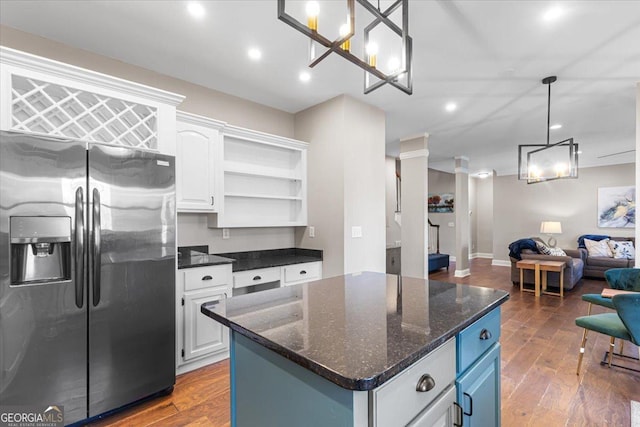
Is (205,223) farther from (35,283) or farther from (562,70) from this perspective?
(562,70)

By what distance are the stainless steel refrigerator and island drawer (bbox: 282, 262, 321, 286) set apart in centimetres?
124

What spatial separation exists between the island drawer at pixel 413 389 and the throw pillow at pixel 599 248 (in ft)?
26.0

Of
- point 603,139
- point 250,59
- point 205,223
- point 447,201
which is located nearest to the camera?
point 250,59

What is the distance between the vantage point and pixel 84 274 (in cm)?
193

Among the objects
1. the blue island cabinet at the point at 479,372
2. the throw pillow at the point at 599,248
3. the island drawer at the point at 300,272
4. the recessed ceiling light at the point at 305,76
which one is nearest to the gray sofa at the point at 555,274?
the throw pillow at the point at 599,248

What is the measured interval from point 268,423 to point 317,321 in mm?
382

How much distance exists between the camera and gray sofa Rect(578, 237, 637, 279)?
6.23 m

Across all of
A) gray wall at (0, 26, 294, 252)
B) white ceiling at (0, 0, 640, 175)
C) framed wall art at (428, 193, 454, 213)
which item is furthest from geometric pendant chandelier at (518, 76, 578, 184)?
framed wall art at (428, 193, 454, 213)

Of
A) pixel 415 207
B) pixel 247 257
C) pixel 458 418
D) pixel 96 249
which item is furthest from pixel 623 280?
pixel 96 249

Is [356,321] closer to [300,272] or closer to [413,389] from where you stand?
[413,389]

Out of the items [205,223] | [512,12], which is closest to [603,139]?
[512,12]

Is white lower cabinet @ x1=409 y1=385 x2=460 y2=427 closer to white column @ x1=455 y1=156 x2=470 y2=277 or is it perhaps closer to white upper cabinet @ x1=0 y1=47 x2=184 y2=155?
white upper cabinet @ x1=0 y1=47 x2=184 y2=155

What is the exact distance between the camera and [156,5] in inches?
80.1

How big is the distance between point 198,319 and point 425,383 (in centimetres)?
224
